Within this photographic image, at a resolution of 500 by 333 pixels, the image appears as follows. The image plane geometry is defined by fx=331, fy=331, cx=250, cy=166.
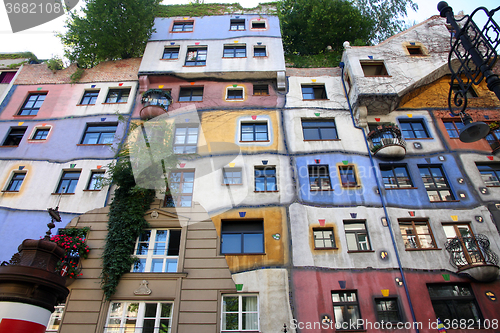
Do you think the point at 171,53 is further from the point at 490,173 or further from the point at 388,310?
the point at 490,173

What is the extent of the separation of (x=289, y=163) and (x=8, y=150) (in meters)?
13.4

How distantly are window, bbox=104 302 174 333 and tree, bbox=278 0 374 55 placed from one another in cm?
1915

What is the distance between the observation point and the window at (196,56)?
763 inches

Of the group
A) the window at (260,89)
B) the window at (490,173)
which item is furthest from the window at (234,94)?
the window at (490,173)

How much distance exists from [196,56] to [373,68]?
401 inches

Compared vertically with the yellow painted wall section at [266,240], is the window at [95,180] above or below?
above

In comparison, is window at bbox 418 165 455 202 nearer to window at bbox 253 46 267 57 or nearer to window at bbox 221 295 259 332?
window at bbox 221 295 259 332

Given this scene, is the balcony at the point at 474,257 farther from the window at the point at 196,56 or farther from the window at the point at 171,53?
the window at the point at 171,53

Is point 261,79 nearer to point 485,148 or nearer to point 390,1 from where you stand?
point 485,148

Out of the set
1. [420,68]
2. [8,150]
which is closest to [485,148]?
[420,68]

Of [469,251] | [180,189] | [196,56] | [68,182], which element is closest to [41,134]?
[68,182]

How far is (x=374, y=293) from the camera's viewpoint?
1152 centimetres

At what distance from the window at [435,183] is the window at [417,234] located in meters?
Answer: 1.44

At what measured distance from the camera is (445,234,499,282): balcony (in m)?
11.5
